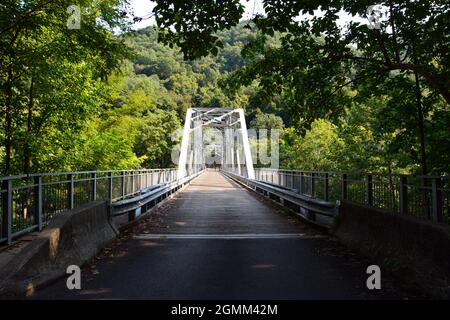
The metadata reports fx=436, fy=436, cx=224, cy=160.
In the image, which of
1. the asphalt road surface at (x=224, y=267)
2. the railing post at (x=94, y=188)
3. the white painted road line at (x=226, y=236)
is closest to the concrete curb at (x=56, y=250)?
the asphalt road surface at (x=224, y=267)

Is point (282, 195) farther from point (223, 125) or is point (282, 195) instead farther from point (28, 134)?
point (223, 125)

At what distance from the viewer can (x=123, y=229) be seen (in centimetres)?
880

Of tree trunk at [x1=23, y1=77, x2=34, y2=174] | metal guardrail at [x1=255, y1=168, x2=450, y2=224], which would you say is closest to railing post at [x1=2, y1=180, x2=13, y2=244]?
metal guardrail at [x1=255, y1=168, x2=450, y2=224]

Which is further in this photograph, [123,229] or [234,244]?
[123,229]

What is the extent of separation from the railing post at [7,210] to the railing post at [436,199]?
18.3ft

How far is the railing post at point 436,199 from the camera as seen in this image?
5.81 metres

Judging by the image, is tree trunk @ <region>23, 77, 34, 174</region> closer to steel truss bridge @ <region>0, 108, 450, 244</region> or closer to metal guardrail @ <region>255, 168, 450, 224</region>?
steel truss bridge @ <region>0, 108, 450, 244</region>

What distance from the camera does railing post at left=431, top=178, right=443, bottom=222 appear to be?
5809 mm

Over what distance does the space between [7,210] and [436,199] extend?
5668 mm

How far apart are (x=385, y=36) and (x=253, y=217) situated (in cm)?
561

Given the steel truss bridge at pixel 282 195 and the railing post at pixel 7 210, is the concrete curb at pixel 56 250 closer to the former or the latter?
the railing post at pixel 7 210

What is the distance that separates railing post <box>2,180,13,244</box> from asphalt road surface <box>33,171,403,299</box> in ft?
3.75
